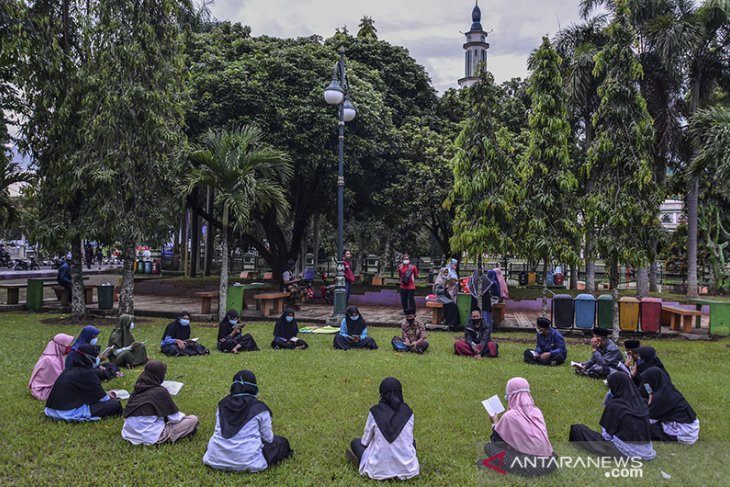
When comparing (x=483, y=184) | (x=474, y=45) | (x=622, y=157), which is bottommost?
(x=483, y=184)

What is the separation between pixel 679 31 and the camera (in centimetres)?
2014

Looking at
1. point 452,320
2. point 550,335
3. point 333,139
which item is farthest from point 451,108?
point 550,335

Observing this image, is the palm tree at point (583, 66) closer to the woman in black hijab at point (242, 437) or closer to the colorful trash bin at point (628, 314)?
the colorful trash bin at point (628, 314)

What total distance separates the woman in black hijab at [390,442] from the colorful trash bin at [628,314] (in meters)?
10.7

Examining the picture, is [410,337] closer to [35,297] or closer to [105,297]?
[105,297]

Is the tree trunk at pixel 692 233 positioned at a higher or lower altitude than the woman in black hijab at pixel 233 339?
higher

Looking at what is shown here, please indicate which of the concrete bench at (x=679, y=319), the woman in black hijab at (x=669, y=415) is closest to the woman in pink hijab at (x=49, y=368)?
the woman in black hijab at (x=669, y=415)

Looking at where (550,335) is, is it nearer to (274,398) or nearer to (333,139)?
(274,398)

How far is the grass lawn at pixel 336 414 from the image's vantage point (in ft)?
18.4

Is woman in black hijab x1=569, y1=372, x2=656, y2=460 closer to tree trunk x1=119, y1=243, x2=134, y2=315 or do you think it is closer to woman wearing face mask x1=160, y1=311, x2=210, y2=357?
woman wearing face mask x1=160, y1=311, x2=210, y2=357

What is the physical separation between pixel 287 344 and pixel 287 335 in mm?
294

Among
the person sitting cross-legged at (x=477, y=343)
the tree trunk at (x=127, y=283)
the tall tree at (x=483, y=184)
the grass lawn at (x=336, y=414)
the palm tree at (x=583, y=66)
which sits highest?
the palm tree at (x=583, y=66)

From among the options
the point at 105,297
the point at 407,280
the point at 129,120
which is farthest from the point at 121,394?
the point at 105,297

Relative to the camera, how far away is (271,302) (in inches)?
686
